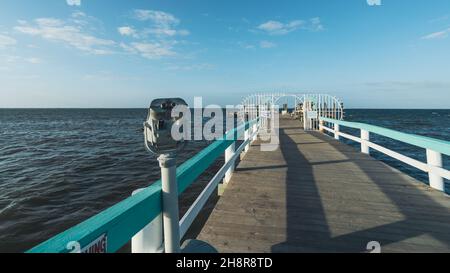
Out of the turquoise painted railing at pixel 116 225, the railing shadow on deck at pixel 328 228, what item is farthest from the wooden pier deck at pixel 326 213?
the turquoise painted railing at pixel 116 225

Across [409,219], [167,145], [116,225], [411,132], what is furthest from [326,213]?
[411,132]

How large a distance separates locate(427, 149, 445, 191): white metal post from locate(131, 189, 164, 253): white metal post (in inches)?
195

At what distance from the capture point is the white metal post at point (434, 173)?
4582mm

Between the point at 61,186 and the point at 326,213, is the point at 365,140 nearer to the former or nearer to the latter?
the point at 326,213

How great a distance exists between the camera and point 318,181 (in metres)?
5.29

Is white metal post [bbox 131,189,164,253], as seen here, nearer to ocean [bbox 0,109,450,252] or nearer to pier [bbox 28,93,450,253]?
pier [bbox 28,93,450,253]

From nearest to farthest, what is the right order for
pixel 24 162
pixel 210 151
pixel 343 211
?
pixel 210 151 < pixel 343 211 < pixel 24 162

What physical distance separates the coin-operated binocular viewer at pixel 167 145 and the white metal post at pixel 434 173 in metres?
4.91

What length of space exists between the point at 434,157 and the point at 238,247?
405 centimetres

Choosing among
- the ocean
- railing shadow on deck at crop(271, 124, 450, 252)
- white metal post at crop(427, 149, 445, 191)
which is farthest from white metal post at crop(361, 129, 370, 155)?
the ocean

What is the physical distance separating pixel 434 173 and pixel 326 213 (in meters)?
2.48

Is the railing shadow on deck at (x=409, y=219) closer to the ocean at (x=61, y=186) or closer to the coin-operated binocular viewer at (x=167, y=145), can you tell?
the coin-operated binocular viewer at (x=167, y=145)
